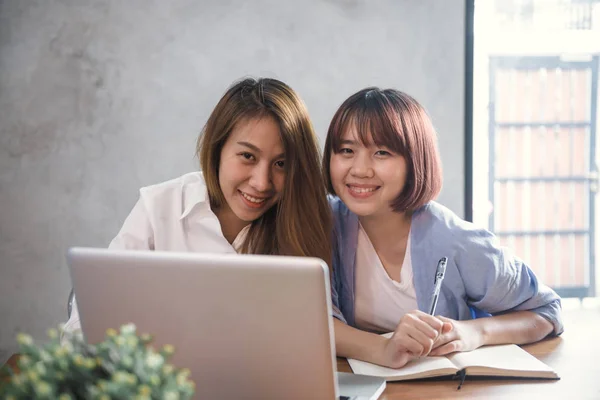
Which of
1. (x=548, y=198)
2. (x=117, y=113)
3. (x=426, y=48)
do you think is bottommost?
(x=548, y=198)

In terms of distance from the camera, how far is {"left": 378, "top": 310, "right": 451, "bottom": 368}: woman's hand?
123 centimetres

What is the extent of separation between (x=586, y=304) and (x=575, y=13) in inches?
63.1

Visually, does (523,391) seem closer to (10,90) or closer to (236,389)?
(236,389)

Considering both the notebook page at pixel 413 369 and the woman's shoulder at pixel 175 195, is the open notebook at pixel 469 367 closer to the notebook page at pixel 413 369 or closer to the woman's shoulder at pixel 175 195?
the notebook page at pixel 413 369

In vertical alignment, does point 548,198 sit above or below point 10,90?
below

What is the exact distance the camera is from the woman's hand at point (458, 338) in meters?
1.29

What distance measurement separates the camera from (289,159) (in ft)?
4.93

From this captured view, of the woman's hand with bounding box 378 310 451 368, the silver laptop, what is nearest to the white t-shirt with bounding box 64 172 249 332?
the woman's hand with bounding box 378 310 451 368

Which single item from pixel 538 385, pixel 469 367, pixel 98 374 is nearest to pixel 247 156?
pixel 469 367

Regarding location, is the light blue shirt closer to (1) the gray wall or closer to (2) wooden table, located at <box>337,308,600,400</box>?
(2) wooden table, located at <box>337,308,600,400</box>

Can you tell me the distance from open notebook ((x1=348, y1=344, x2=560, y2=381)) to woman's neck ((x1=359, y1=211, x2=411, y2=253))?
393 millimetres

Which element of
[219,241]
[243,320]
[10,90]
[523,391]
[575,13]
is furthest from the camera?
[575,13]

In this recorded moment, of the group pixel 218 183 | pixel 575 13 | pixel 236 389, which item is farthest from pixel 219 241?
pixel 575 13

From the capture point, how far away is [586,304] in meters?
3.71
